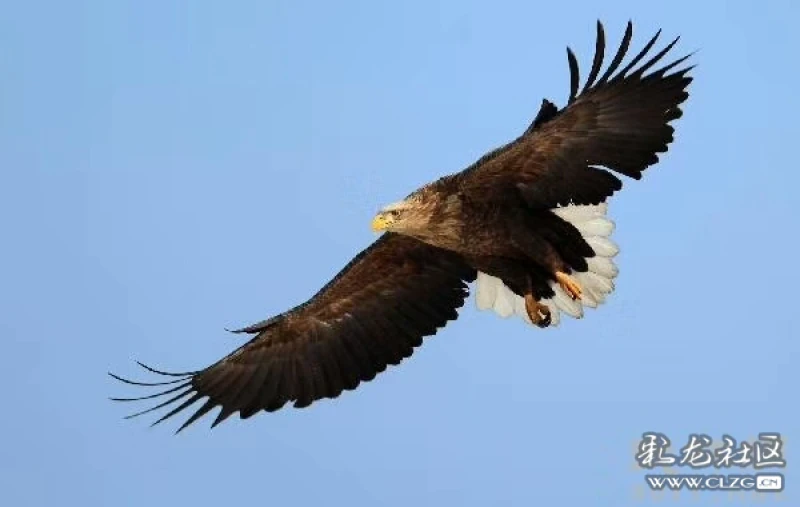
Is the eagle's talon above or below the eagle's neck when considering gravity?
below

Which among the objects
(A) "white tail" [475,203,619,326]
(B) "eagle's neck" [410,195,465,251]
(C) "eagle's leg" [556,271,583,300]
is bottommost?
(C) "eagle's leg" [556,271,583,300]

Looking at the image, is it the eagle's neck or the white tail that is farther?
the white tail

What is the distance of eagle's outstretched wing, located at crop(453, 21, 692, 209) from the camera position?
11.0 m

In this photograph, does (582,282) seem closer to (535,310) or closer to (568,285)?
(535,310)

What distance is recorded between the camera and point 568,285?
38.7 ft

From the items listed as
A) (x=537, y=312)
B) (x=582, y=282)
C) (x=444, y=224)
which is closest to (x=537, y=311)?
(x=537, y=312)

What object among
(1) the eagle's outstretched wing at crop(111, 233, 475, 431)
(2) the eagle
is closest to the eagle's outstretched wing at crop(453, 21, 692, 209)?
(2) the eagle

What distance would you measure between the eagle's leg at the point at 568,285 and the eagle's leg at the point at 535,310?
11.5 inches

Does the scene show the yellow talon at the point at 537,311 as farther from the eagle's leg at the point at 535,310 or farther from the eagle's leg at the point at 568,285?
the eagle's leg at the point at 568,285

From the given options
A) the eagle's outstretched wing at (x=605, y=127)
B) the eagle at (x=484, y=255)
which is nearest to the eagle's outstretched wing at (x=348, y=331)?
the eagle at (x=484, y=255)

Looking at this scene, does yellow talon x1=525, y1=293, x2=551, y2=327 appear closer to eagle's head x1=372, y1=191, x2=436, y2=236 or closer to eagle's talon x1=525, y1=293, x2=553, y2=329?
eagle's talon x1=525, y1=293, x2=553, y2=329

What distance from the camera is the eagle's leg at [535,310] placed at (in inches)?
478

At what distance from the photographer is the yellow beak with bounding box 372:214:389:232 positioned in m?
11.4

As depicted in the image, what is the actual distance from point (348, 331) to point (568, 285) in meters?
1.90
